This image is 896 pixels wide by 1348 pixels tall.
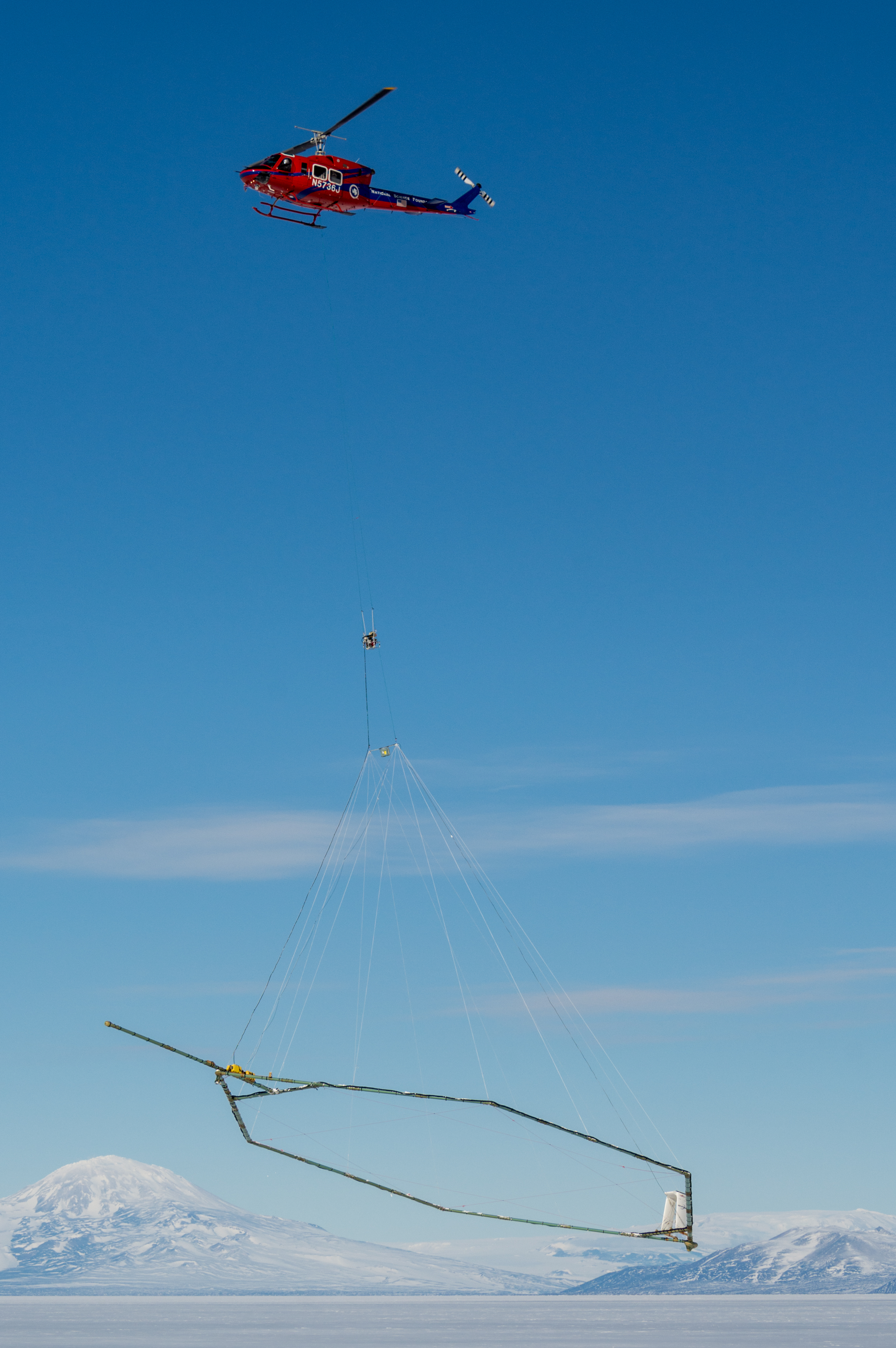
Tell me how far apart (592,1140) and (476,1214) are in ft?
12.9

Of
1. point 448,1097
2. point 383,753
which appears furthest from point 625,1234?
point 383,753

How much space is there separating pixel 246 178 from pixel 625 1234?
3795 cm

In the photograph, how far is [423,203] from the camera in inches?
2389

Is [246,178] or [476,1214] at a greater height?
[246,178]

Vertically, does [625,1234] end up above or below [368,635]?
below

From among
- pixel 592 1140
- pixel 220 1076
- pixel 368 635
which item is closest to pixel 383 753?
pixel 368 635

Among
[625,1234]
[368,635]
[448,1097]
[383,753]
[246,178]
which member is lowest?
[625,1234]

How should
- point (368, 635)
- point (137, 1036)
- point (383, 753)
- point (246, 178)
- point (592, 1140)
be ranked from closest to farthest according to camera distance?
point (592, 1140)
point (137, 1036)
point (383, 753)
point (368, 635)
point (246, 178)

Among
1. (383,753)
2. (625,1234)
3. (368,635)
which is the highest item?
(368,635)

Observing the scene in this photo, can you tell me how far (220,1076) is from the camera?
130ft

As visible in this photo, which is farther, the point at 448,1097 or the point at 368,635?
the point at 368,635

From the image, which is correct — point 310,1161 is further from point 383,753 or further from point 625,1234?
point 383,753

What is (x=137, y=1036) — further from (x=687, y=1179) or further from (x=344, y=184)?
(x=344, y=184)

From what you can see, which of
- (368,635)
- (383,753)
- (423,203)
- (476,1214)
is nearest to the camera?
(476,1214)
